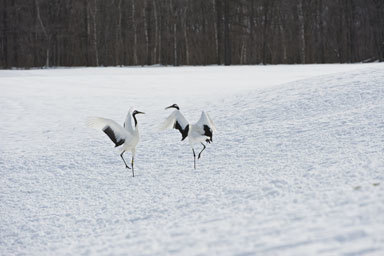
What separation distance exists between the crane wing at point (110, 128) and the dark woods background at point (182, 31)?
22.9 metres

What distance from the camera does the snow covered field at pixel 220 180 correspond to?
11.8 feet

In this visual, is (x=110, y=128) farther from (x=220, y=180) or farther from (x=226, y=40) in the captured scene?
(x=226, y=40)

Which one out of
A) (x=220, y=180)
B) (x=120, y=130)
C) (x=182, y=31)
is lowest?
(x=220, y=180)

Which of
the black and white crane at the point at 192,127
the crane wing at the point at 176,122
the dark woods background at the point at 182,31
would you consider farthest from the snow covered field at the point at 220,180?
the dark woods background at the point at 182,31

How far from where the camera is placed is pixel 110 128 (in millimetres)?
4867

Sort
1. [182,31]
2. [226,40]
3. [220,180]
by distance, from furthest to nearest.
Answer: [182,31], [226,40], [220,180]

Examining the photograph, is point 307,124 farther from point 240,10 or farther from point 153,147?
point 240,10

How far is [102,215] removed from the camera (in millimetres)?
5035

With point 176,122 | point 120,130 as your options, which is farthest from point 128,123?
point 176,122

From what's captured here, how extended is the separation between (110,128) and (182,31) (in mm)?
23877

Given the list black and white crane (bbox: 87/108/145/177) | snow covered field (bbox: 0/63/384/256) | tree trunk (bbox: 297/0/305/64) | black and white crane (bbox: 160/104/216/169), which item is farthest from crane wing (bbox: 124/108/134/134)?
tree trunk (bbox: 297/0/305/64)

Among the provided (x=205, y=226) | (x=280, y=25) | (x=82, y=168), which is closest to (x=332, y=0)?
(x=280, y=25)

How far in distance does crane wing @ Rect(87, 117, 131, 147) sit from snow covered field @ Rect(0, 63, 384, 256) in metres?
0.80

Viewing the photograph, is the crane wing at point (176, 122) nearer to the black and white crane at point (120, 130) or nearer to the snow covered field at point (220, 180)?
the black and white crane at point (120, 130)
